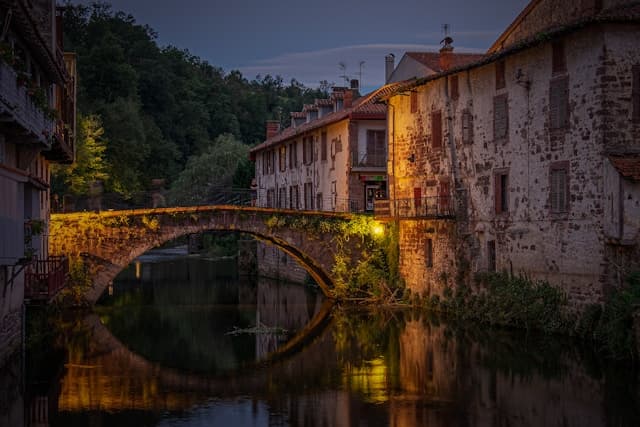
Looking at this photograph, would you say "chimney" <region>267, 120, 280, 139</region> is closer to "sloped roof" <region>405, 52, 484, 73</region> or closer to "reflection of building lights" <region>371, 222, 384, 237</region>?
"sloped roof" <region>405, 52, 484, 73</region>

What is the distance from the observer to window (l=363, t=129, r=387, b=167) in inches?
1897

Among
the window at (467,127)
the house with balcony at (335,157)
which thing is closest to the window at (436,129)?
the window at (467,127)

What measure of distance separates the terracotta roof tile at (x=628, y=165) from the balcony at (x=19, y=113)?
16586 mm

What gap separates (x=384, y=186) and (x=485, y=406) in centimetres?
2721

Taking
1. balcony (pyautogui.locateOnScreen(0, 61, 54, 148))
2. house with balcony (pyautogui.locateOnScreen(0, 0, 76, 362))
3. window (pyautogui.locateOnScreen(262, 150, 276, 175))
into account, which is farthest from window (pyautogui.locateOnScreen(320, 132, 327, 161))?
balcony (pyautogui.locateOnScreen(0, 61, 54, 148))

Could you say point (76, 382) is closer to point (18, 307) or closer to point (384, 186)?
point (18, 307)

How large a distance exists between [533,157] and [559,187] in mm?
1848

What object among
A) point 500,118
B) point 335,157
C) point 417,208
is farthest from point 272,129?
point 500,118

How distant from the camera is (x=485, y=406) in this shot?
22.5 metres

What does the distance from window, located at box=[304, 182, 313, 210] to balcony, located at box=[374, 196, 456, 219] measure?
11.7 metres

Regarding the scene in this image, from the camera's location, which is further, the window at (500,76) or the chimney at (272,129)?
the chimney at (272,129)

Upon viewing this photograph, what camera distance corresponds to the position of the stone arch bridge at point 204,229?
39.3 meters

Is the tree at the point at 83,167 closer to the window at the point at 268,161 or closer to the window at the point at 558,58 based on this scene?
the window at the point at 268,161

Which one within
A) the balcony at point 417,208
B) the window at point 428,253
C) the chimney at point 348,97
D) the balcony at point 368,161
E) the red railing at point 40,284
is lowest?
the red railing at point 40,284
